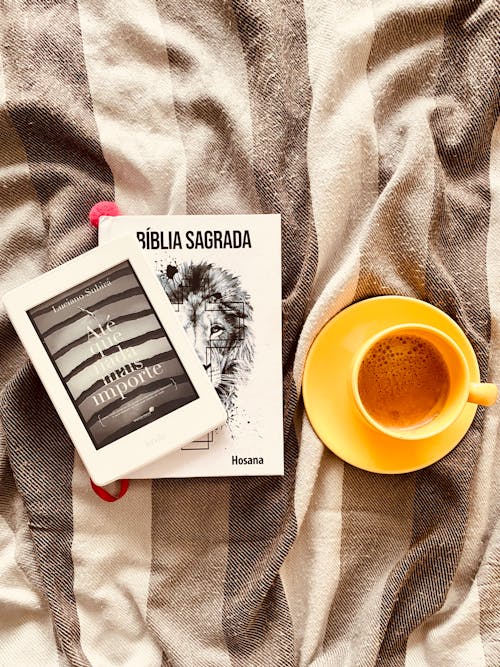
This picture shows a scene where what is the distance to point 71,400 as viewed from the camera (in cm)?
91

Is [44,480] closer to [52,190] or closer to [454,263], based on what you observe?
[52,190]

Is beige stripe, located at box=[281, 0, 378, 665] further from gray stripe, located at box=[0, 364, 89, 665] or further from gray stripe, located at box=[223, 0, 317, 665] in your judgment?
gray stripe, located at box=[0, 364, 89, 665]

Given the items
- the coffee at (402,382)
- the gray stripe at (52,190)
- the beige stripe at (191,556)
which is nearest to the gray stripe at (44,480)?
the gray stripe at (52,190)

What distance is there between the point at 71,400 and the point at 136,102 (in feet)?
1.28

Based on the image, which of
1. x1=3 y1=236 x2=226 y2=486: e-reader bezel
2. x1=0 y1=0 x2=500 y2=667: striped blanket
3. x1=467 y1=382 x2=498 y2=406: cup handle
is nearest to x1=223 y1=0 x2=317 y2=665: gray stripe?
x1=0 y1=0 x2=500 y2=667: striped blanket

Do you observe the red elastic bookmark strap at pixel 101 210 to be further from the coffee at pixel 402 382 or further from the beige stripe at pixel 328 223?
the coffee at pixel 402 382

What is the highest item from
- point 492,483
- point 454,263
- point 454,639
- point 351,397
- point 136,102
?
point 136,102

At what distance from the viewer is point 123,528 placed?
0.95 metres

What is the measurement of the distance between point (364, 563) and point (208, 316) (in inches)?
14.7

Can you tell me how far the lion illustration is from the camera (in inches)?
37.3

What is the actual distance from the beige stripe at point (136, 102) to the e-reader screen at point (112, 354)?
116 mm

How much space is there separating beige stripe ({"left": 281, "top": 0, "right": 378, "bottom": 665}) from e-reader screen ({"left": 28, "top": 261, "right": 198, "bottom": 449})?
0.56 feet

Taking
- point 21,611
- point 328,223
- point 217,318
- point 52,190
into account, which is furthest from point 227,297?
point 21,611

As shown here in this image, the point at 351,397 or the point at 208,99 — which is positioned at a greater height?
the point at 208,99
